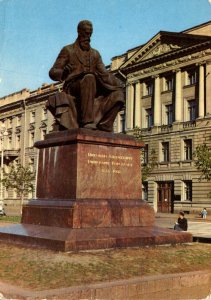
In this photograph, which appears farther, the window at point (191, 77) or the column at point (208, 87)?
A: the window at point (191, 77)

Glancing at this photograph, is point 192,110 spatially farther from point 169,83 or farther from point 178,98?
point 169,83

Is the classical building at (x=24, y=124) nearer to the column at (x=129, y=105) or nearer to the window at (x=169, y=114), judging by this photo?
the column at (x=129, y=105)

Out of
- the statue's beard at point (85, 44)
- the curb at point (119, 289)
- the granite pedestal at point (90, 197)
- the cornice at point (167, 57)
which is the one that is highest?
the cornice at point (167, 57)

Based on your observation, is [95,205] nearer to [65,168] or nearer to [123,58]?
[65,168]

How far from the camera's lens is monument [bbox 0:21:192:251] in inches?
288

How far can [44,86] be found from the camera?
207ft

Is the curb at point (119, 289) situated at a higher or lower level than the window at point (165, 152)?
lower

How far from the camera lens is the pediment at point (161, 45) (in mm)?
43219

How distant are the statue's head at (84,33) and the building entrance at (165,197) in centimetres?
3447

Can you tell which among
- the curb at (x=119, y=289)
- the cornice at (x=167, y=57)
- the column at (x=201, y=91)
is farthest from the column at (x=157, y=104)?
the curb at (x=119, y=289)

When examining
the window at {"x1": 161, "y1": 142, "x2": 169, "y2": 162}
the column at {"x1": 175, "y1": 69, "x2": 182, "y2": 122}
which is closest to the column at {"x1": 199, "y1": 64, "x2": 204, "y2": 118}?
the column at {"x1": 175, "y1": 69, "x2": 182, "y2": 122}

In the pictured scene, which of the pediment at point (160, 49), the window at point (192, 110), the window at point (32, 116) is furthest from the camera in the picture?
the window at point (32, 116)

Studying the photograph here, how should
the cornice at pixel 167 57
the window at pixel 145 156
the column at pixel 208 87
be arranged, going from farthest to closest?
the window at pixel 145 156
the cornice at pixel 167 57
the column at pixel 208 87

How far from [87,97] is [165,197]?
35.8 m
